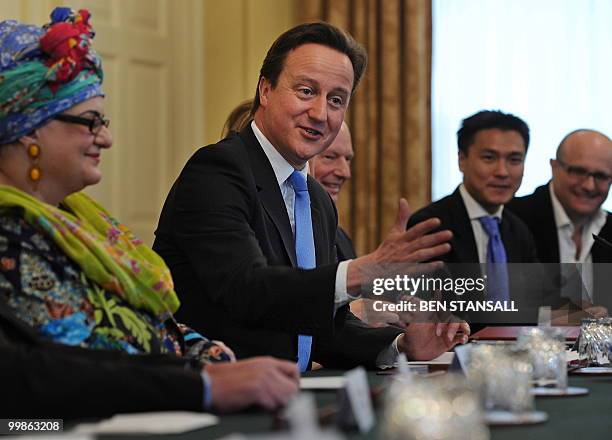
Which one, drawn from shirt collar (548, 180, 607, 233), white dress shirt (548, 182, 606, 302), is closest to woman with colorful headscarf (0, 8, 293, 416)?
white dress shirt (548, 182, 606, 302)

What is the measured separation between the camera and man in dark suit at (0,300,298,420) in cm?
162

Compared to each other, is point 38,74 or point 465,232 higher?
point 38,74

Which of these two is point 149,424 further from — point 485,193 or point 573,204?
point 573,204

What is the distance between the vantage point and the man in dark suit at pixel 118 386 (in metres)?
1.62

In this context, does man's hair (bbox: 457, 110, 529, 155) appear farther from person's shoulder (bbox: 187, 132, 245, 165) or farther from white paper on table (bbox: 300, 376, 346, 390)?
white paper on table (bbox: 300, 376, 346, 390)

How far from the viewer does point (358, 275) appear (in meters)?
2.35

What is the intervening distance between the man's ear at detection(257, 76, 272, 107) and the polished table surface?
53.4 inches

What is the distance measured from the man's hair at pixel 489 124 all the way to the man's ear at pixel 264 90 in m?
2.16

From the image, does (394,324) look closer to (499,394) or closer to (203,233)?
(203,233)

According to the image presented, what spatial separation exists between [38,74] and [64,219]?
0.94ft

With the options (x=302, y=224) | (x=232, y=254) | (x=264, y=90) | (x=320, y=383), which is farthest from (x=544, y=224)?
(x=320, y=383)

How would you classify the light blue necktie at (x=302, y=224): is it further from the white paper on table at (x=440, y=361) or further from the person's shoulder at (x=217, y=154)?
the white paper on table at (x=440, y=361)

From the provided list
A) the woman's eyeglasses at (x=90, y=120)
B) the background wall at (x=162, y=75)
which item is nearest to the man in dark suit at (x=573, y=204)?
the background wall at (x=162, y=75)

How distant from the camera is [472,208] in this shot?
4.81 m
